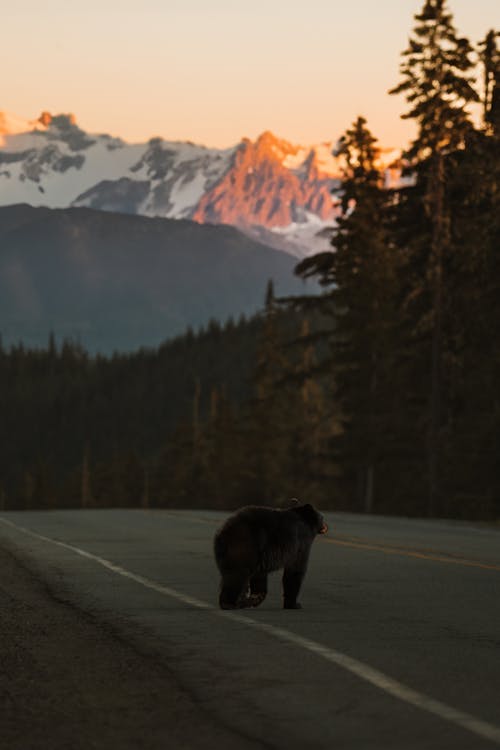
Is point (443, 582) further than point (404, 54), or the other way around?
point (404, 54)

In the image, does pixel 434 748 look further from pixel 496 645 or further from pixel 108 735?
pixel 496 645

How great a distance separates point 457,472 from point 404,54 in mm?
13934

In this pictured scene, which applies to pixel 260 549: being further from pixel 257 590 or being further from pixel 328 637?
pixel 328 637

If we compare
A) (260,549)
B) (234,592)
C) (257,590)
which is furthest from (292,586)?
(260,549)

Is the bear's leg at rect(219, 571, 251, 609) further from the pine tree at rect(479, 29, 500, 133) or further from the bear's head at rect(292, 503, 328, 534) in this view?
the pine tree at rect(479, 29, 500, 133)

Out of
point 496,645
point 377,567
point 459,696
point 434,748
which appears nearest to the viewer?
point 434,748

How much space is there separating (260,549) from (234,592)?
72 cm

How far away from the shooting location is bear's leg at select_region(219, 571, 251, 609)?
11.5m

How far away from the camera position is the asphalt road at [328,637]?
22.2 feet

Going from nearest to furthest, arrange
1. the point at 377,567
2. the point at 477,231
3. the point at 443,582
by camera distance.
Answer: the point at 443,582 → the point at 377,567 → the point at 477,231

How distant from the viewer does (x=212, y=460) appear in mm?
119688

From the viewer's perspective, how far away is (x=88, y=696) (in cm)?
761

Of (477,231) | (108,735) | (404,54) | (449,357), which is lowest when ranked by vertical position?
(108,735)

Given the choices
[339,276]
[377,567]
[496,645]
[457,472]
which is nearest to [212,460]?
[339,276]
